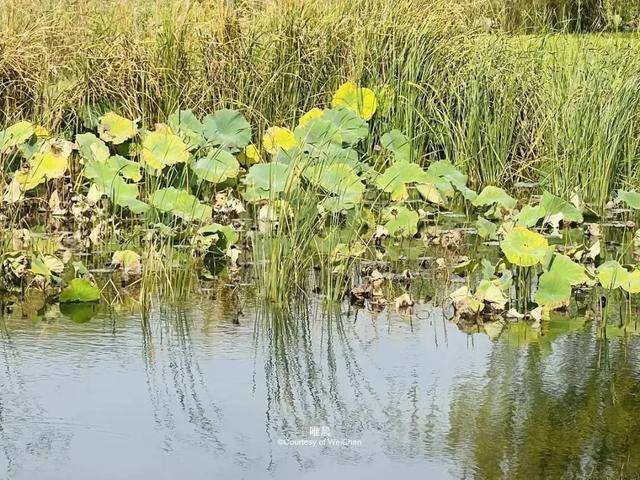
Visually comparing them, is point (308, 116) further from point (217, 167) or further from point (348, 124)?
point (217, 167)

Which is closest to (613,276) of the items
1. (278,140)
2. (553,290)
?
(553,290)

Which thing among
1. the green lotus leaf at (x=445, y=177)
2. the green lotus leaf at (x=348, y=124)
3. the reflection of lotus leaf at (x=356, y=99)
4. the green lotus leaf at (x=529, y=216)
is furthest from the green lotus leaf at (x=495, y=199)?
the reflection of lotus leaf at (x=356, y=99)

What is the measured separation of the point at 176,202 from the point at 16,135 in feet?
4.05

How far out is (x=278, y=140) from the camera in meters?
6.21

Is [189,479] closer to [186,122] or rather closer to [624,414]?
[624,414]

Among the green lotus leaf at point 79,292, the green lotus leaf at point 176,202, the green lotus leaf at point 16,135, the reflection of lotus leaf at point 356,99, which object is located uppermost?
the reflection of lotus leaf at point 356,99

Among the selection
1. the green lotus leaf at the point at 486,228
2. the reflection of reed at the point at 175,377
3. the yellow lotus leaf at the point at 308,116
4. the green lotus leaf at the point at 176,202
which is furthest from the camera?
the yellow lotus leaf at the point at 308,116

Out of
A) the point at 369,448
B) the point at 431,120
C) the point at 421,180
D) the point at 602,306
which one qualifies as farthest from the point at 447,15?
the point at 369,448

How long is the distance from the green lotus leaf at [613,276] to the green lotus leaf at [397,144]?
6.18ft

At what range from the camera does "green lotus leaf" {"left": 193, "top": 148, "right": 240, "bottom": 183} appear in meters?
5.91

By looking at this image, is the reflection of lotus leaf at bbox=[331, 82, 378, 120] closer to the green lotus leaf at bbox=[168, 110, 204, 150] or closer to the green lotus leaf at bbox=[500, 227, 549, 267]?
the green lotus leaf at bbox=[168, 110, 204, 150]

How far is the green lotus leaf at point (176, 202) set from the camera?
527cm

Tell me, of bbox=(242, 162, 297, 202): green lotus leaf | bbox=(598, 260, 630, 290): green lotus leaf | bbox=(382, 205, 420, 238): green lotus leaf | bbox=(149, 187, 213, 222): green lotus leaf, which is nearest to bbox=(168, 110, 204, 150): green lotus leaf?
bbox=(242, 162, 297, 202): green lotus leaf

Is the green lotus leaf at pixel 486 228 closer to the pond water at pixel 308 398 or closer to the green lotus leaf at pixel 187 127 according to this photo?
the pond water at pixel 308 398
